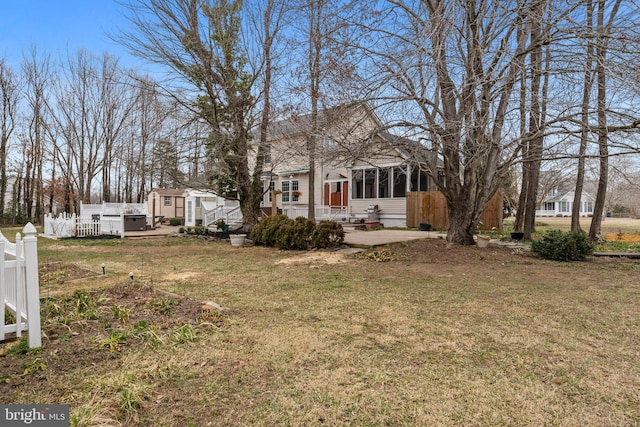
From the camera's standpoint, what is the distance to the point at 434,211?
55.2 feet

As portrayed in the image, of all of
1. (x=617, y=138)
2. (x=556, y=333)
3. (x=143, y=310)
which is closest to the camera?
(x=556, y=333)

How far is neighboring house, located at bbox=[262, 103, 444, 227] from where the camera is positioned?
28.1 feet

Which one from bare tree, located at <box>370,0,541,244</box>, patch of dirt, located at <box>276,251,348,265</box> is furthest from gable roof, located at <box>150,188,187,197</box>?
bare tree, located at <box>370,0,541,244</box>

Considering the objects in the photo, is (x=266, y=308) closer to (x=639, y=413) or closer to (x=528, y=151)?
(x=639, y=413)

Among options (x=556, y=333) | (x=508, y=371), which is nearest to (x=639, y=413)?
(x=508, y=371)

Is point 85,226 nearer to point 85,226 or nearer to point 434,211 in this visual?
point 85,226

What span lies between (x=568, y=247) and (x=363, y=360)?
772 cm

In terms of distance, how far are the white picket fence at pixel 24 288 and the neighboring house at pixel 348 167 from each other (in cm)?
627

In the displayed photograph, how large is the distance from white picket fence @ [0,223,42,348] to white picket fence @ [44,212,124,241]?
13.0 m

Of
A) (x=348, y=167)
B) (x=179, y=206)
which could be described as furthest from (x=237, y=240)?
(x=179, y=206)

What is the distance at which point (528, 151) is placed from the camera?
28.7 feet

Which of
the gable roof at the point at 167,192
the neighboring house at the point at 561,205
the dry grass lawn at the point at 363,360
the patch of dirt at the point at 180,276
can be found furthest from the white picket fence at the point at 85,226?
the neighboring house at the point at 561,205

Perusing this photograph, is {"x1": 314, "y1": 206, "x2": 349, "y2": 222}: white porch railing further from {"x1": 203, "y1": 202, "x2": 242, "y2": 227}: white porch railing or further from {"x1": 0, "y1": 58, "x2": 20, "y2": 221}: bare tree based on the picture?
{"x1": 0, "y1": 58, "x2": 20, "y2": 221}: bare tree

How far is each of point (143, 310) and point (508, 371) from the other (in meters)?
3.88
